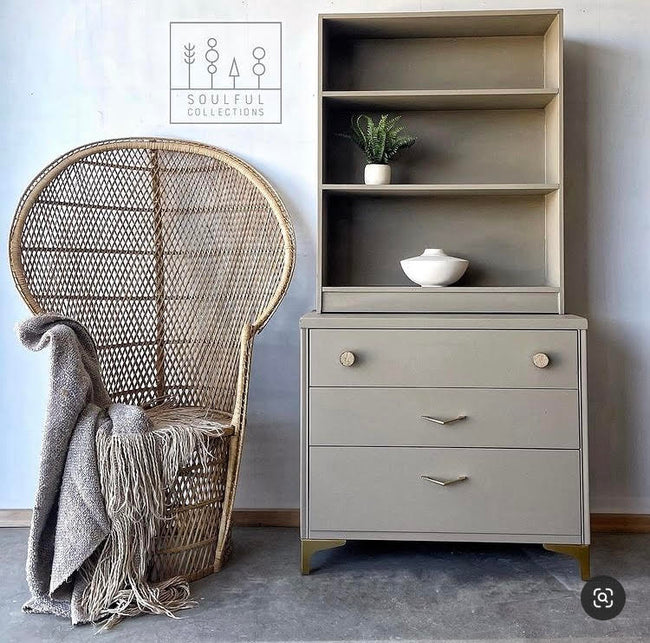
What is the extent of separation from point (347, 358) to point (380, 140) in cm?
72

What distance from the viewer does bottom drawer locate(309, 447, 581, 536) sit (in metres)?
1.94

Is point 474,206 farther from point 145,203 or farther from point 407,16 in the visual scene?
point 145,203

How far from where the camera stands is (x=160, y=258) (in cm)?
236

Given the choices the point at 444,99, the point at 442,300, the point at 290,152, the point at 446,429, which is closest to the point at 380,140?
the point at 444,99

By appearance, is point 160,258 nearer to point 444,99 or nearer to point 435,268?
point 435,268

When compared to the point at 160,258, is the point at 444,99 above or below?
above

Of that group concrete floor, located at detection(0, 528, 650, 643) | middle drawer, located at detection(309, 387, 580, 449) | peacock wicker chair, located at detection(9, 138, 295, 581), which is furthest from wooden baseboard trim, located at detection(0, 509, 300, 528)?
middle drawer, located at detection(309, 387, 580, 449)

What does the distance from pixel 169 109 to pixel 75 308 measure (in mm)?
753

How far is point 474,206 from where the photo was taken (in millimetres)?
2359

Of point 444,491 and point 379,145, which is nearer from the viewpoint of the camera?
point 444,491

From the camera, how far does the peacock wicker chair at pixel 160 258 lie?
220cm

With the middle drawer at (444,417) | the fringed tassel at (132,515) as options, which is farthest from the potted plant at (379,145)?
the fringed tassel at (132,515)

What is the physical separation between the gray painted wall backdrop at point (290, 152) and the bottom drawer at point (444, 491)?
519mm

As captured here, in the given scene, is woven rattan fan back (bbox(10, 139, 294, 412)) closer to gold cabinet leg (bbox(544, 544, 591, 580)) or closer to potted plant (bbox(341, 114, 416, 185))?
potted plant (bbox(341, 114, 416, 185))
